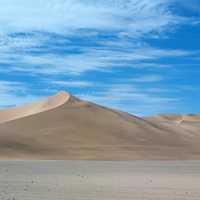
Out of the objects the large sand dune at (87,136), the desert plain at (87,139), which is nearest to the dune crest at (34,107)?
the desert plain at (87,139)

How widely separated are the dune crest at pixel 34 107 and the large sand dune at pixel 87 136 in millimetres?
411

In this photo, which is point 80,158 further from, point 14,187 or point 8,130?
point 14,187

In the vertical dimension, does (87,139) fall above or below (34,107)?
below

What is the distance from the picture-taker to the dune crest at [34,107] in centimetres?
9800

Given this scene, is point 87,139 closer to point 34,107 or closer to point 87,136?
point 87,136

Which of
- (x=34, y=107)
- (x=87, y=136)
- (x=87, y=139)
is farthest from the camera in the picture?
(x=34, y=107)

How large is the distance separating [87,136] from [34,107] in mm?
27662

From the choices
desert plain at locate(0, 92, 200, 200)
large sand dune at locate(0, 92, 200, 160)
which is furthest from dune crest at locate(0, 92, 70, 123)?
large sand dune at locate(0, 92, 200, 160)

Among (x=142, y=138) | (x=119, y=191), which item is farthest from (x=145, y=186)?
(x=142, y=138)

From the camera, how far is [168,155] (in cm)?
6931

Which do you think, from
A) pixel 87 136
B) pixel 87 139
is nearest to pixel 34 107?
pixel 87 136

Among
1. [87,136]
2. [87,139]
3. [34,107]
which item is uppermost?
[34,107]

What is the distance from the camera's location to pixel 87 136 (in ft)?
256

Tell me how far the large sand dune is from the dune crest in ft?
1.35
